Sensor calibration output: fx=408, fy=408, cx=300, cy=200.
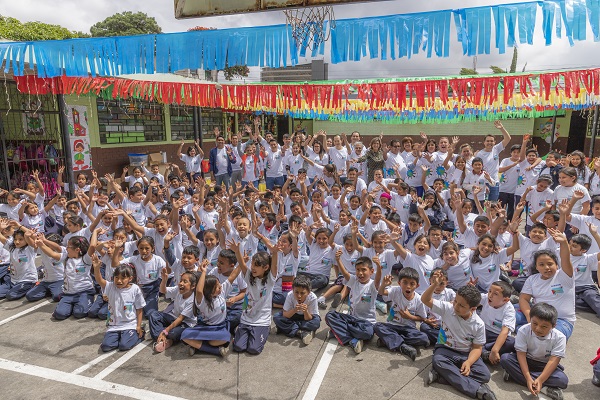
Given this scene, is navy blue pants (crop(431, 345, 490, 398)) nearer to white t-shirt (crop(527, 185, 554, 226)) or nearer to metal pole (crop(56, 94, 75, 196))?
white t-shirt (crop(527, 185, 554, 226))

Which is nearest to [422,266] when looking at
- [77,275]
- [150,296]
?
[150,296]

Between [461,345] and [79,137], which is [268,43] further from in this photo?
[79,137]

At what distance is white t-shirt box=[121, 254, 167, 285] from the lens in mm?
4898

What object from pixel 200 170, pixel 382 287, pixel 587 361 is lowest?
pixel 587 361

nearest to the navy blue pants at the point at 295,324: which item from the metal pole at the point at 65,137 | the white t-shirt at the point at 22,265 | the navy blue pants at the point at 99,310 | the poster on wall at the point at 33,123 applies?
the navy blue pants at the point at 99,310

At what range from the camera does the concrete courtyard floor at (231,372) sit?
11.2 ft

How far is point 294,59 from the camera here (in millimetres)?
5094

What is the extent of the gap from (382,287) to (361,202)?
3072 mm

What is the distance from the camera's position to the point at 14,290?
5.36 meters

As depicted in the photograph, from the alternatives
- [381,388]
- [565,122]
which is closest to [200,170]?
[381,388]

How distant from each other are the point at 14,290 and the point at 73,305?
1104mm

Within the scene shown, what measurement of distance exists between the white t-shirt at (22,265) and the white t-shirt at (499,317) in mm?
5590

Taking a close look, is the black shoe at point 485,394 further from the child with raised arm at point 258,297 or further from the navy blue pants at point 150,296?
the navy blue pants at point 150,296

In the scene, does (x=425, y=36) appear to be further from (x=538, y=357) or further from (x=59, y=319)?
(x=59, y=319)
